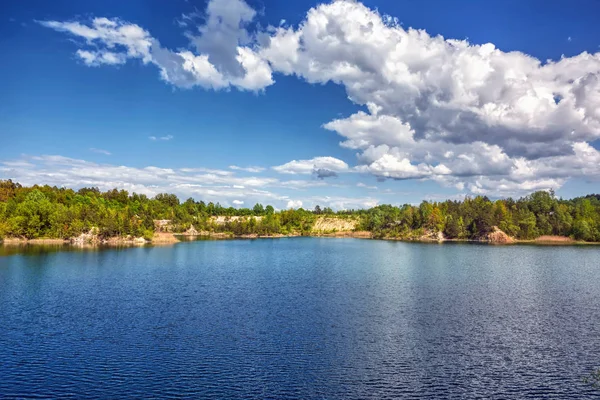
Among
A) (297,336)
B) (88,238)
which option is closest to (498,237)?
(88,238)

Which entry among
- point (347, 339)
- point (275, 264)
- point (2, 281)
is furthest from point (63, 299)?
point (275, 264)

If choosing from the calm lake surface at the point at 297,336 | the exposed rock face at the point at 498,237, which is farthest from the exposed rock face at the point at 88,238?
the exposed rock face at the point at 498,237

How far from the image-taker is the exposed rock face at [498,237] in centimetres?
19344

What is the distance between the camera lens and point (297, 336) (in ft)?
128

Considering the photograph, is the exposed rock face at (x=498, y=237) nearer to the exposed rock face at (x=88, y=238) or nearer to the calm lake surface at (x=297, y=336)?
the calm lake surface at (x=297, y=336)

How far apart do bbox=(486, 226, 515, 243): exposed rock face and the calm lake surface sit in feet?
428

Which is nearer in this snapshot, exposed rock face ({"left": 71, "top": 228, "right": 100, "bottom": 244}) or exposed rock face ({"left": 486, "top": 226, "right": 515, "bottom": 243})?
exposed rock face ({"left": 71, "top": 228, "right": 100, "bottom": 244})

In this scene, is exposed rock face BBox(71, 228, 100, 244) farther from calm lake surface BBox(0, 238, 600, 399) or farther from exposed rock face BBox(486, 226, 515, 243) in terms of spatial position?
exposed rock face BBox(486, 226, 515, 243)

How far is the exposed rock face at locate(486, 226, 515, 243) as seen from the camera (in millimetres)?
193438

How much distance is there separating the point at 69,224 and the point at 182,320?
446 ft

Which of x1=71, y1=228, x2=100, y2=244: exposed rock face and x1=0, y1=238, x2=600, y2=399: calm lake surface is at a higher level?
x1=71, y1=228, x2=100, y2=244: exposed rock face

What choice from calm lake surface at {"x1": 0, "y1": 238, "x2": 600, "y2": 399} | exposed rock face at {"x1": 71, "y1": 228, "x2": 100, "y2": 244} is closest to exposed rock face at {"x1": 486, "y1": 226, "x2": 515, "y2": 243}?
calm lake surface at {"x1": 0, "y1": 238, "x2": 600, "y2": 399}

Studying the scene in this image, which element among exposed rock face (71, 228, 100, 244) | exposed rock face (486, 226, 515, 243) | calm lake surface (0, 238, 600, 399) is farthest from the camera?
exposed rock face (486, 226, 515, 243)

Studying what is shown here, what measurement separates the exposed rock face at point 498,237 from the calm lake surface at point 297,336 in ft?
428
